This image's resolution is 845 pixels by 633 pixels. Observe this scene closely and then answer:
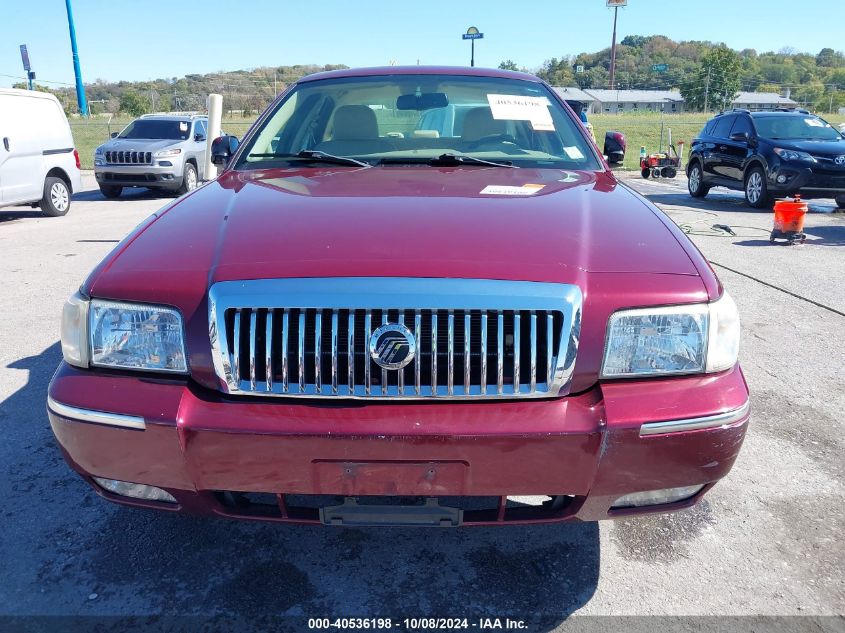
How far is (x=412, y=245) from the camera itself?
1960 mm

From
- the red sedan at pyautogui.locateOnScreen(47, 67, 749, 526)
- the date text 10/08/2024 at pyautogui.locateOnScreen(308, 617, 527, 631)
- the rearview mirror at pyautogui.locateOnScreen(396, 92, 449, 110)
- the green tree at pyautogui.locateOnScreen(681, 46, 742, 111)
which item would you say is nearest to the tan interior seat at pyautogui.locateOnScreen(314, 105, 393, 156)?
the rearview mirror at pyautogui.locateOnScreen(396, 92, 449, 110)

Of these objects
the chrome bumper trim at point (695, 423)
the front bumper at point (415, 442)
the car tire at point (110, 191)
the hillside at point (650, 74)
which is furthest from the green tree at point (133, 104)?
the chrome bumper trim at point (695, 423)

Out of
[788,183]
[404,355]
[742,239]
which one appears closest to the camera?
[404,355]

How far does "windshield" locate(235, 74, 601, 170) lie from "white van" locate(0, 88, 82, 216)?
857 centimetres

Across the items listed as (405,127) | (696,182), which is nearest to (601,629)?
(405,127)

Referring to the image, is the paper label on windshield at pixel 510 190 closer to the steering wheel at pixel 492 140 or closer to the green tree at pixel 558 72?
the steering wheel at pixel 492 140

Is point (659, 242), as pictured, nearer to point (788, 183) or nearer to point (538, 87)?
point (538, 87)

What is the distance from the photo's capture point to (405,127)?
10.9ft

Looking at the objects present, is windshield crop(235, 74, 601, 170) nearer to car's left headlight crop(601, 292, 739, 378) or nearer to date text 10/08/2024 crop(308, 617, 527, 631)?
car's left headlight crop(601, 292, 739, 378)

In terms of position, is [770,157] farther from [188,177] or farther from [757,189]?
[188,177]

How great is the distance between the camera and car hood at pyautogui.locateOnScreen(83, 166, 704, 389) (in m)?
1.87

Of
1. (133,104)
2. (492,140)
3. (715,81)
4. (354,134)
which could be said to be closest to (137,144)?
(354,134)

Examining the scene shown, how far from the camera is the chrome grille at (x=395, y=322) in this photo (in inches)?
70.7

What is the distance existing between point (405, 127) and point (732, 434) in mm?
2132
